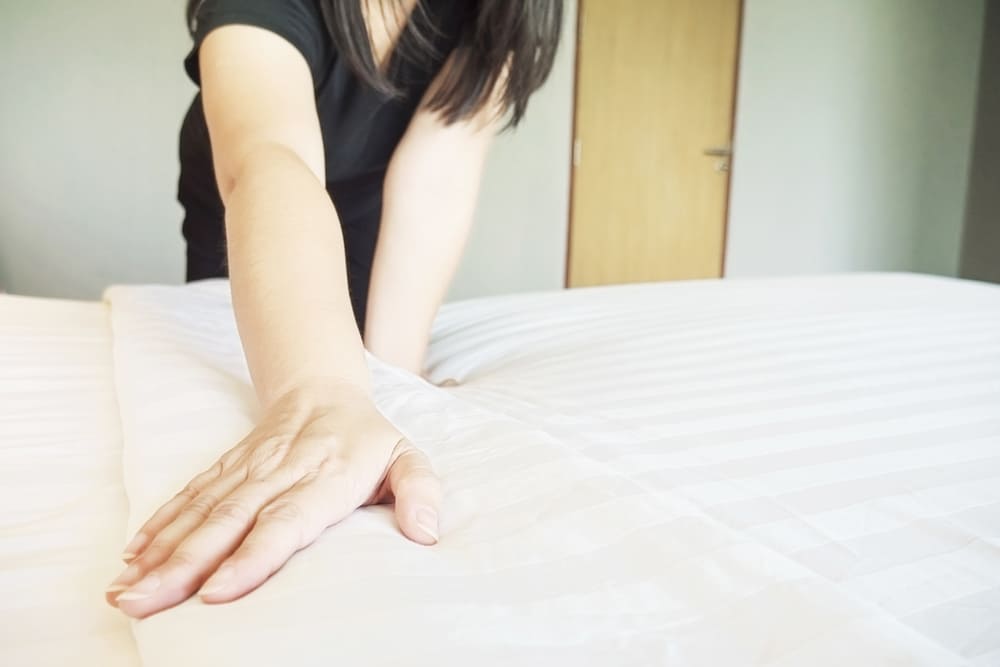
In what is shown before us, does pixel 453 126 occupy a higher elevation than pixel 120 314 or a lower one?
higher

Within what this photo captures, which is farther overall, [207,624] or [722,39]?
[722,39]

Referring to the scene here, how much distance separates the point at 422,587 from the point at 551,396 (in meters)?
0.38

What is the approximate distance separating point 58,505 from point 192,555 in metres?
0.16

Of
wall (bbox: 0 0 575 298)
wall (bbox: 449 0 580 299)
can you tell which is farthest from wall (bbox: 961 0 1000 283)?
wall (bbox: 0 0 575 298)

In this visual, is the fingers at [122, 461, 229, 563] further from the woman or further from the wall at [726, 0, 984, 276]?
the wall at [726, 0, 984, 276]

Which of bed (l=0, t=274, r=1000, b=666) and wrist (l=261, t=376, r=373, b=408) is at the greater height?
wrist (l=261, t=376, r=373, b=408)

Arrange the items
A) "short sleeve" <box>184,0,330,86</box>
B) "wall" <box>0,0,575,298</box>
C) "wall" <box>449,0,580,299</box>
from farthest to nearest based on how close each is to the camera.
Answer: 1. "wall" <box>449,0,580,299</box>
2. "wall" <box>0,0,575,298</box>
3. "short sleeve" <box>184,0,330,86</box>

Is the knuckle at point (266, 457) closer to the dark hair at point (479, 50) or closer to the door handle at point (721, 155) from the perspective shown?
the dark hair at point (479, 50)

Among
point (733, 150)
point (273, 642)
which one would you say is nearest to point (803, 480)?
point (273, 642)

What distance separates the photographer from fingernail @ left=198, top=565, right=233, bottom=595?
12.7 inches

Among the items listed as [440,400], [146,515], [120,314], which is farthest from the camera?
[120,314]

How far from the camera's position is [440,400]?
0.64 metres

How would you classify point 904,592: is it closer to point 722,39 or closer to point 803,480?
point 803,480

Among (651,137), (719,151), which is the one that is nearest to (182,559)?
(651,137)
